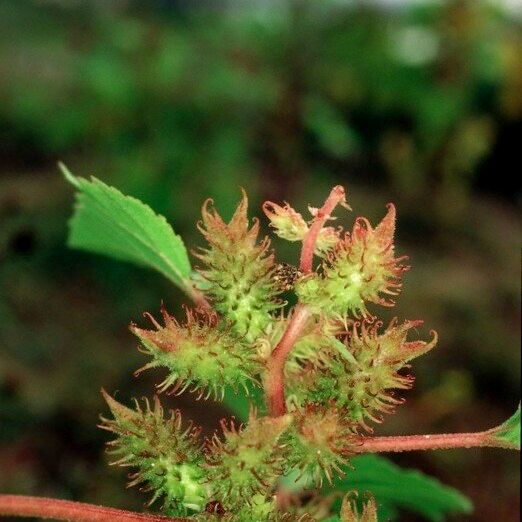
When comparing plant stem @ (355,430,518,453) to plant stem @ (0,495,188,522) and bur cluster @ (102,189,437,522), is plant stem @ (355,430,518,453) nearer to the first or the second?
bur cluster @ (102,189,437,522)

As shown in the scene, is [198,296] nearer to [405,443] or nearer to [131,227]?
[131,227]

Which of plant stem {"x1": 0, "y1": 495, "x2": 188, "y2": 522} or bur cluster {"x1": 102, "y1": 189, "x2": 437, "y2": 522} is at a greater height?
bur cluster {"x1": 102, "y1": 189, "x2": 437, "y2": 522}

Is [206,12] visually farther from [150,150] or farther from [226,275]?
[226,275]

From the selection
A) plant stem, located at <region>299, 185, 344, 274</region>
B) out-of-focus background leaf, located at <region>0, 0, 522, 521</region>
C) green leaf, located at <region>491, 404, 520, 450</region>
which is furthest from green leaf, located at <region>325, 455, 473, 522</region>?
out-of-focus background leaf, located at <region>0, 0, 522, 521</region>

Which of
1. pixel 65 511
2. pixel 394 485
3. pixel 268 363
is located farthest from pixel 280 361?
pixel 394 485

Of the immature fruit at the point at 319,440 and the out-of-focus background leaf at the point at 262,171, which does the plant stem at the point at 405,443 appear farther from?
the out-of-focus background leaf at the point at 262,171

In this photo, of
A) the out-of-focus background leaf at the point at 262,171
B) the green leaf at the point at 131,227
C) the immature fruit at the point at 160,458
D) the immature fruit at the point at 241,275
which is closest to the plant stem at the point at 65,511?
the immature fruit at the point at 160,458
